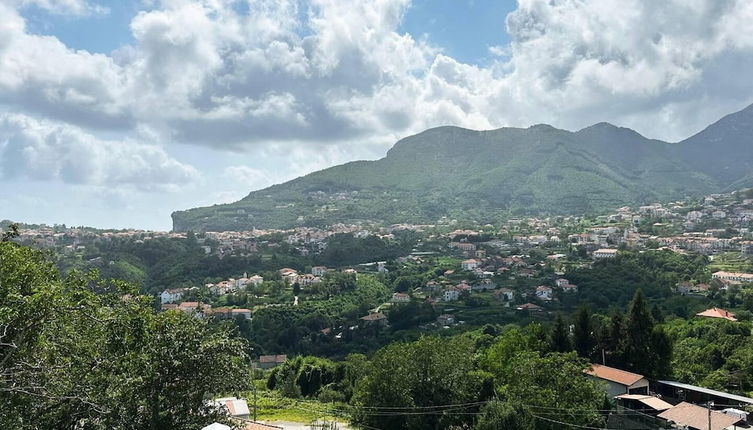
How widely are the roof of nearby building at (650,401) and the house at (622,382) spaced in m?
0.73

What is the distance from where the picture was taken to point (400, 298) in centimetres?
6600

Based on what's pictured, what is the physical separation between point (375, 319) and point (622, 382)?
35.6 metres

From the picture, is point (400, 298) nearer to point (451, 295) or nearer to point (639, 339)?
point (451, 295)

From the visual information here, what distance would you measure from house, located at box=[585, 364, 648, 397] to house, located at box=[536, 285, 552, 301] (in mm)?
37772

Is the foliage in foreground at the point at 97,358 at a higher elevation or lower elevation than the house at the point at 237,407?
higher

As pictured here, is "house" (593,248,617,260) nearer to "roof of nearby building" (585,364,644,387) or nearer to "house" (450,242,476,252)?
"house" (450,242,476,252)

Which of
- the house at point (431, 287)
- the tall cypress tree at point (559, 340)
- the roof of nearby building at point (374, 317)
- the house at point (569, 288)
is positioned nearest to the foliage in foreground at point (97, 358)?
the tall cypress tree at point (559, 340)

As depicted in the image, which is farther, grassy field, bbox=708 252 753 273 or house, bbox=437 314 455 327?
grassy field, bbox=708 252 753 273

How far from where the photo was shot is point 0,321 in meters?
8.73

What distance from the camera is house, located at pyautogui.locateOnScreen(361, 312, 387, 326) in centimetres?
5634

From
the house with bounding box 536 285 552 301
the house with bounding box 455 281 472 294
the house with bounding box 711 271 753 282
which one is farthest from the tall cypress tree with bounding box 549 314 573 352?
the house with bounding box 711 271 753 282

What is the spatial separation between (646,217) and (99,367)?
408 feet

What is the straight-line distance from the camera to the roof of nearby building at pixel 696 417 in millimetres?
18252

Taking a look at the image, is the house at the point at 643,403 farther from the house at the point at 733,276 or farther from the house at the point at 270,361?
the house at the point at 733,276
